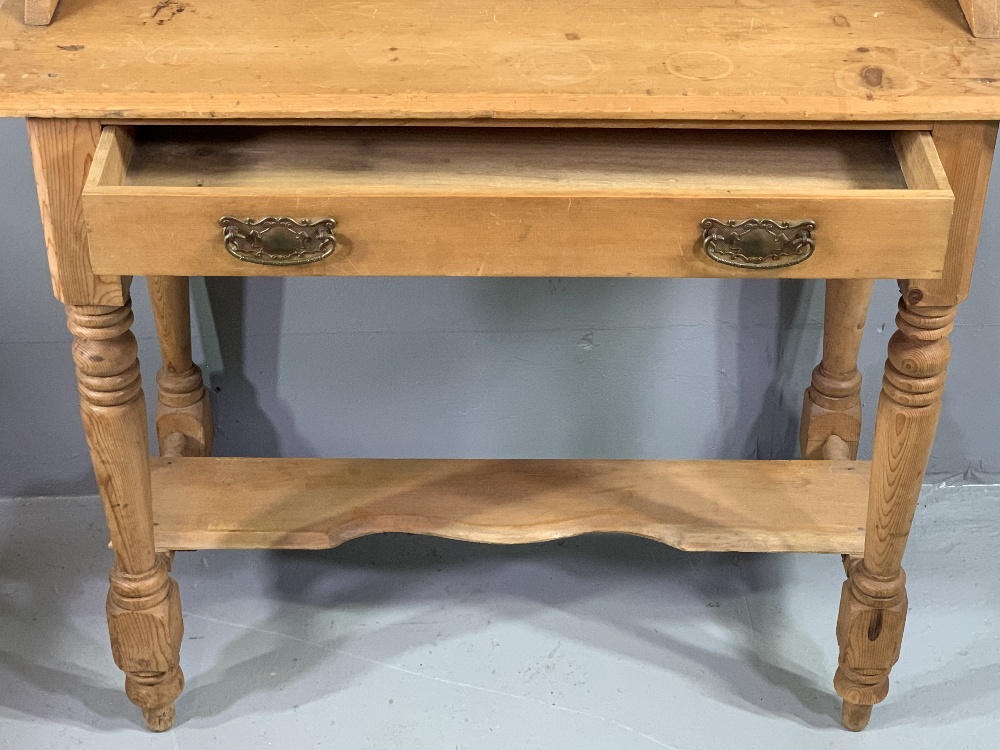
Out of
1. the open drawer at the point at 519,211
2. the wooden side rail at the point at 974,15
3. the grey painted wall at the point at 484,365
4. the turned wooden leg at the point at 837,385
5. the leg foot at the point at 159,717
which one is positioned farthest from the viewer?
the grey painted wall at the point at 484,365

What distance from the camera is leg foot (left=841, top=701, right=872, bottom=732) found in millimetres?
1826

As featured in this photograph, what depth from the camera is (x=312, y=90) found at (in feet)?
4.56

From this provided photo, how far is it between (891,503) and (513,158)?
64 centimetres

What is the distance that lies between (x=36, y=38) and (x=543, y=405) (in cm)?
104

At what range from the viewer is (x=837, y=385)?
6.82 ft

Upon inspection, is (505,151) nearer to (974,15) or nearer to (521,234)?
(521,234)

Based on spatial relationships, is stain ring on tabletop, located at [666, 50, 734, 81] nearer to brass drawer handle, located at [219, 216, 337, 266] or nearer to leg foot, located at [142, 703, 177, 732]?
brass drawer handle, located at [219, 216, 337, 266]

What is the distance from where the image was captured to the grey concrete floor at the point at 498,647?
1.84 meters

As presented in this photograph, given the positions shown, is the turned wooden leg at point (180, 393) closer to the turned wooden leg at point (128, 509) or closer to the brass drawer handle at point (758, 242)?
the turned wooden leg at point (128, 509)

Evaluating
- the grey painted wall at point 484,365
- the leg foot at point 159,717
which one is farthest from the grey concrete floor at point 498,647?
the grey painted wall at point 484,365

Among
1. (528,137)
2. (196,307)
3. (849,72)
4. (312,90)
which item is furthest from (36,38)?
(849,72)

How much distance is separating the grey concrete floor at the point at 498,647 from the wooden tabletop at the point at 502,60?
89cm

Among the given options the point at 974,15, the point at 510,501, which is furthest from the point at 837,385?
the point at 974,15

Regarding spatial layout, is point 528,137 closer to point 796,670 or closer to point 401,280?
point 401,280
